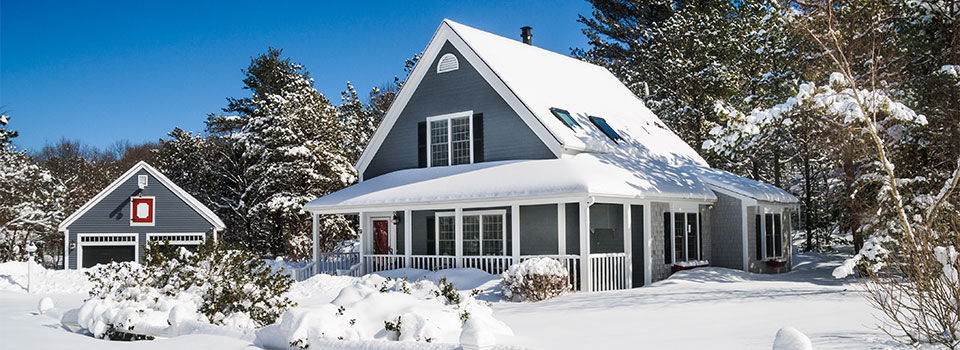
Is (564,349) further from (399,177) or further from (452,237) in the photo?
(399,177)

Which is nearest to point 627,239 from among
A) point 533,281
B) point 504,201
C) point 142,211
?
point 504,201

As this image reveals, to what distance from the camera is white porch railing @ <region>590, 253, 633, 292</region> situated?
56.1 feet

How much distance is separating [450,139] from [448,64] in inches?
80.6

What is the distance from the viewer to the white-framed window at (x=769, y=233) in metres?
22.0

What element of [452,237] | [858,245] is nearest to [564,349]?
[452,237]

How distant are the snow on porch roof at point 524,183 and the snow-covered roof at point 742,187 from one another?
1.44 feet

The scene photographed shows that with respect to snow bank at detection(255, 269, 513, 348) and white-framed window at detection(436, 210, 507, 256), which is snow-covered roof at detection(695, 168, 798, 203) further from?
snow bank at detection(255, 269, 513, 348)

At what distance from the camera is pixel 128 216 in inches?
1155

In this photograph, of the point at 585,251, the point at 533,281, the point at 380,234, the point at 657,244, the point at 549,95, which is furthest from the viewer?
the point at 380,234

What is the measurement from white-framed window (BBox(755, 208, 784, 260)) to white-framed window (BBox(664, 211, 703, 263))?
6.81 feet

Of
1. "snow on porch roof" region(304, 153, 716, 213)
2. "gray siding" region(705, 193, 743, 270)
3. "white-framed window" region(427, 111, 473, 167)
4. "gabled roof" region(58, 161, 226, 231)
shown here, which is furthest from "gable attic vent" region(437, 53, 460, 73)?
"gabled roof" region(58, 161, 226, 231)

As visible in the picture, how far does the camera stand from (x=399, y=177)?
21.8m

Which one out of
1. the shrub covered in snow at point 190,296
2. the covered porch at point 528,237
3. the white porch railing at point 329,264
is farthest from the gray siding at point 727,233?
the shrub covered in snow at point 190,296

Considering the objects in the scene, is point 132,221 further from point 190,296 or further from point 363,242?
point 190,296
